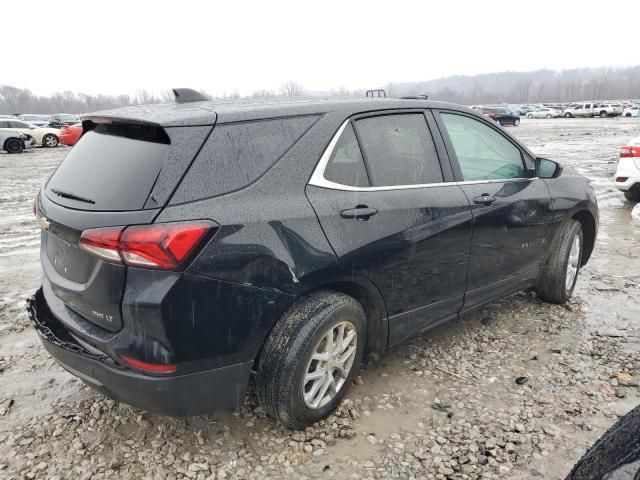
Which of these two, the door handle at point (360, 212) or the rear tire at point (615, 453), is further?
the door handle at point (360, 212)

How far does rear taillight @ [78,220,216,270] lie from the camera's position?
210 cm

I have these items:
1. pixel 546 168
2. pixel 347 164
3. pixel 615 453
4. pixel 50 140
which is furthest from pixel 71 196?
pixel 50 140

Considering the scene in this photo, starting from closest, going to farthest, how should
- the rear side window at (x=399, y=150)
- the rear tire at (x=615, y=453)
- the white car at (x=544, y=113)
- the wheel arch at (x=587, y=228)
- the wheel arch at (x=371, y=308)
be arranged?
the rear tire at (x=615, y=453) → the wheel arch at (x=371, y=308) → the rear side window at (x=399, y=150) → the wheel arch at (x=587, y=228) → the white car at (x=544, y=113)

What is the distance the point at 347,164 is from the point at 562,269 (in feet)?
8.07

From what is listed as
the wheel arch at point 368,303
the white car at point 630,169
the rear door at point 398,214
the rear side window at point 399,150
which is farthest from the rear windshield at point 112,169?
the white car at point 630,169

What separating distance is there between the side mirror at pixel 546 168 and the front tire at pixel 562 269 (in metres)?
0.54

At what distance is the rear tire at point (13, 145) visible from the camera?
71.8 feet

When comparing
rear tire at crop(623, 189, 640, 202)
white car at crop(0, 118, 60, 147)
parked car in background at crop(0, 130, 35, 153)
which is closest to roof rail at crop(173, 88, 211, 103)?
rear tire at crop(623, 189, 640, 202)

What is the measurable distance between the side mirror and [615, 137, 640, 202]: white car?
17.3ft

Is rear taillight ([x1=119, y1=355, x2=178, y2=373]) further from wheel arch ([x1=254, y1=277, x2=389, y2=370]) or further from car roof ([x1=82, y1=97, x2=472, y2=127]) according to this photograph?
car roof ([x1=82, y1=97, x2=472, y2=127])

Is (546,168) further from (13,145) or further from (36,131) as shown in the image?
(36,131)

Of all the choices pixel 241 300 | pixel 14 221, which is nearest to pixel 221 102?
pixel 241 300

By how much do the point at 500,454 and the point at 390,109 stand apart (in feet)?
6.74

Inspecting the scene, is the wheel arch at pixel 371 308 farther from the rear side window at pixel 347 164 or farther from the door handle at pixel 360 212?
the rear side window at pixel 347 164
